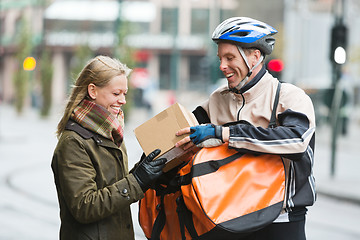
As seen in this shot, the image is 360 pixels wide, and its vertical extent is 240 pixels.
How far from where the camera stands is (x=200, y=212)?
237cm

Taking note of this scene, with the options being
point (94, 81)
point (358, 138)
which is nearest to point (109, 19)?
point (358, 138)

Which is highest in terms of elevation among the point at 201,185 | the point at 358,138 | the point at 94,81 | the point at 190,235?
the point at 94,81

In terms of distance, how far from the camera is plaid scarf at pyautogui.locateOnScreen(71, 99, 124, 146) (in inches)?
102

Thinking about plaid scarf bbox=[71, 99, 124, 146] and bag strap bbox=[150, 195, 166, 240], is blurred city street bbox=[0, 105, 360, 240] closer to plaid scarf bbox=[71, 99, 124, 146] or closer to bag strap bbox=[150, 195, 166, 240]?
plaid scarf bbox=[71, 99, 124, 146]

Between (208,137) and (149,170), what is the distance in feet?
0.99

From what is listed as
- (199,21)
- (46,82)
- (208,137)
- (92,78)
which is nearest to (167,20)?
(199,21)

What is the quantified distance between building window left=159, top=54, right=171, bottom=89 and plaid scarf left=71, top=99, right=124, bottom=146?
47.5 metres

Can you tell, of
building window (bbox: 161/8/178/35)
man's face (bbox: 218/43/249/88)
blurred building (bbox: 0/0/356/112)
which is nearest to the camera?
man's face (bbox: 218/43/249/88)

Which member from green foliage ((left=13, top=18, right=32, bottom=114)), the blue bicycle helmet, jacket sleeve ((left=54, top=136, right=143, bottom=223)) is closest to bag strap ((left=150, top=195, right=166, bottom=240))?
jacket sleeve ((left=54, top=136, right=143, bottom=223))

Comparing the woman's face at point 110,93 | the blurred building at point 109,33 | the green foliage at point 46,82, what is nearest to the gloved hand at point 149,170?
the woman's face at point 110,93

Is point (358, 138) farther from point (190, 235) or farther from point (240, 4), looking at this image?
point (190, 235)

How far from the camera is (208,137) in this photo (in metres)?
2.48

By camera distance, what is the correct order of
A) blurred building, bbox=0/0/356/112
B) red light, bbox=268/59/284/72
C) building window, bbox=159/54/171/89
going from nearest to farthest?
red light, bbox=268/59/284/72
blurred building, bbox=0/0/356/112
building window, bbox=159/54/171/89

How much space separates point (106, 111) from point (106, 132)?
0.31ft
